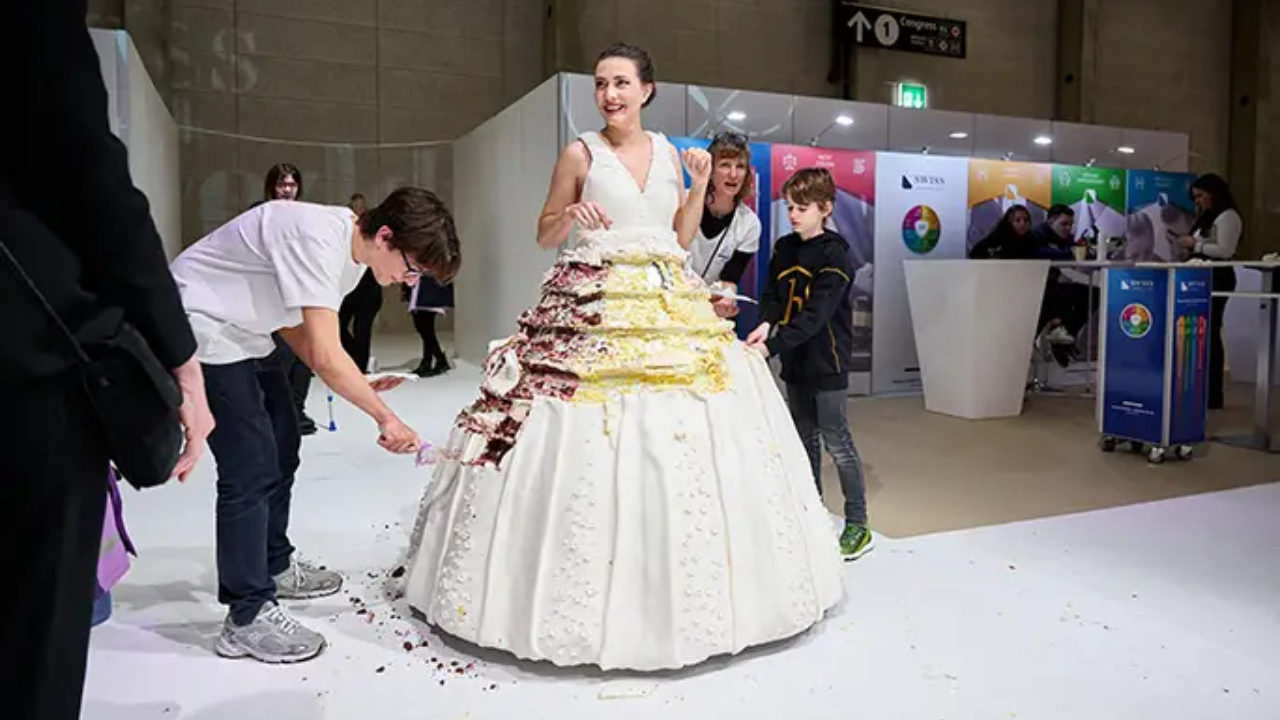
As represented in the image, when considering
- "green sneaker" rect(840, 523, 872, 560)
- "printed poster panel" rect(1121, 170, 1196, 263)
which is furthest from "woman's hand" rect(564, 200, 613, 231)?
"printed poster panel" rect(1121, 170, 1196, 263)

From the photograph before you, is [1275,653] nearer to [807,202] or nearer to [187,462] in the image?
[807,202]

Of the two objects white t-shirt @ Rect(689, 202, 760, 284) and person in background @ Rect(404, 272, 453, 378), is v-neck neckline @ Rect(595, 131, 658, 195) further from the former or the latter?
person in background @ Rect(404, 272, 453, 378)

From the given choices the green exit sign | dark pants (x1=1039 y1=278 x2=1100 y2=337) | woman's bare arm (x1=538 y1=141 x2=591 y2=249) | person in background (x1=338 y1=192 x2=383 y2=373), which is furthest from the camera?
the green exit sign

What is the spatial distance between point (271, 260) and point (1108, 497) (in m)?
3.73


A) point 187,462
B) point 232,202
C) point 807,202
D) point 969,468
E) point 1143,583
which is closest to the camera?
point 187,462

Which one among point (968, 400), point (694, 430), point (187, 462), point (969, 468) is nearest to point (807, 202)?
point (694, 430)

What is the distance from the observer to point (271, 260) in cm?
246

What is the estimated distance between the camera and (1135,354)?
546 cm

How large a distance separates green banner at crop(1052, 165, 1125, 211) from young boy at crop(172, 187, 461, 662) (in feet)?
25.9

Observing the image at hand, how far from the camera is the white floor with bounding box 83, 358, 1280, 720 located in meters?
2.38

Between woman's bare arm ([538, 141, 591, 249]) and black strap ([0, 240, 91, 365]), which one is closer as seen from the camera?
black strap ([0, 240, 91, 365])

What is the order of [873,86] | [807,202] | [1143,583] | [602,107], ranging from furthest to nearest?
[873,86] < [807,202] < [1143,583] < [602,107]

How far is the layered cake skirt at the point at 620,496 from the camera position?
249cm

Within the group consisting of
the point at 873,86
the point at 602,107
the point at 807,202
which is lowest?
the point at 807,202
